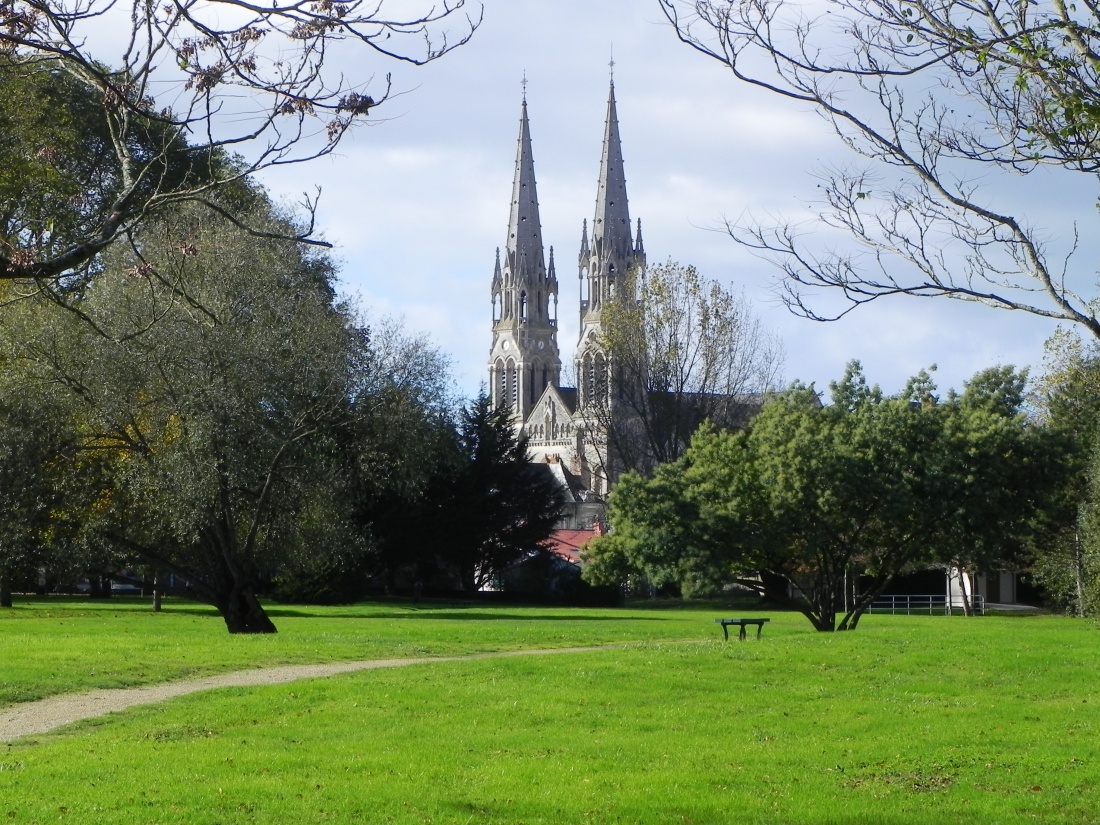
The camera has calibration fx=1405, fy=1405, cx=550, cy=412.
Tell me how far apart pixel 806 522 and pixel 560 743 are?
21.3 meters

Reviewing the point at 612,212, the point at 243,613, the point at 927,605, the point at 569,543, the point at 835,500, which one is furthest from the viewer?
the point at 612,212

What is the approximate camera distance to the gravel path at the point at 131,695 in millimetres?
14078

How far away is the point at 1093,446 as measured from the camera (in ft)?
127

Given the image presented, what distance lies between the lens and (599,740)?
13.1 meters

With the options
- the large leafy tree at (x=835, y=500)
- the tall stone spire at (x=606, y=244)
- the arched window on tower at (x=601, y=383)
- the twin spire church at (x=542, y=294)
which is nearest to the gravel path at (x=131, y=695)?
the large leafy tree at (x=835, y=500)

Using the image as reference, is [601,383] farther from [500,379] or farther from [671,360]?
[500,379]

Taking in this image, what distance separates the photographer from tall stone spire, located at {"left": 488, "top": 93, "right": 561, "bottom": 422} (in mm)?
138363

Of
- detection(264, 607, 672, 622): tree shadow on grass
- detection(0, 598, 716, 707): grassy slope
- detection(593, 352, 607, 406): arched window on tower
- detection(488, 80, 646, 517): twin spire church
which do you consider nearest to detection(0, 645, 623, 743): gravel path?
detection(0, 598, 716, 707): grassy slope

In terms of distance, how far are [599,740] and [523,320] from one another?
130867 millimetres

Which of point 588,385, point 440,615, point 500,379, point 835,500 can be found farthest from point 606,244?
point 835,500

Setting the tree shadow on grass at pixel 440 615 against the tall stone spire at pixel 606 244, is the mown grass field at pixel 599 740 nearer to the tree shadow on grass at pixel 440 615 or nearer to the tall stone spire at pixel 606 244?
the tree shadow on grass at pixel 440 615

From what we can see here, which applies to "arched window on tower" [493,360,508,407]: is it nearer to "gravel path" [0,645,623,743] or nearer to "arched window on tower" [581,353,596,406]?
"arched window on tower" [581,353,596,406]

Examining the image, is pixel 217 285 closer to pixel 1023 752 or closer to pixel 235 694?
pixel 235 694

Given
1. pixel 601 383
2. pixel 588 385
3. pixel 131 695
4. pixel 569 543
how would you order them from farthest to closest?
pixel 569 543 < pixel 588 385 < pixel 601 383 < pixel 131 695
